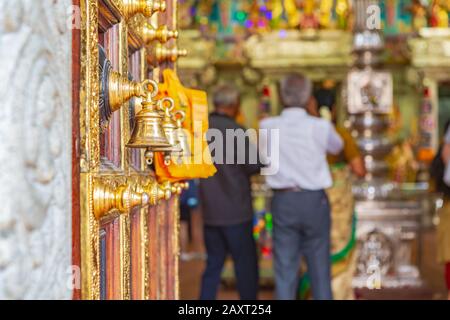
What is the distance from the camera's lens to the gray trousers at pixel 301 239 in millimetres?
3799

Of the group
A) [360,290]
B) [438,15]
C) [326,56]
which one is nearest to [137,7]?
[360,290]

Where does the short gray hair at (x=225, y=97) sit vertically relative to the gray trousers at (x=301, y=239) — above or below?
above

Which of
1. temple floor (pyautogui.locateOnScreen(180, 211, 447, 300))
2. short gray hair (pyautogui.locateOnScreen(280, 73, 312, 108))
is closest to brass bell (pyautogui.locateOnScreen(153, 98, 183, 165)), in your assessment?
short gray hair (pyautogui.locateOnScreen(280, 73, 312, 108))

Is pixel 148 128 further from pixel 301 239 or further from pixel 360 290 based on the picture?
pixel 360 290

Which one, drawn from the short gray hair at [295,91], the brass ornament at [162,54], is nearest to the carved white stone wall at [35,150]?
the brass ornament at [162,54]

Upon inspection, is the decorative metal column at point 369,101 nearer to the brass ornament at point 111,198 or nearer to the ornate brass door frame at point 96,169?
the ornate brass door frame at point 96,169

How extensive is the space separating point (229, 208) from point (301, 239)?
1.43ft

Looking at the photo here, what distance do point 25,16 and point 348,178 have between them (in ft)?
12.8

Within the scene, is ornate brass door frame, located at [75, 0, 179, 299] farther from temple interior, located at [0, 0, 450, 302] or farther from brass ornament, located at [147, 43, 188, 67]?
brass ornament, located at [147, 43, 188, 67]

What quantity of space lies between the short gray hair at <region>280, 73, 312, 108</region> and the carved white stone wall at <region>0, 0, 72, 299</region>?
2.98 m

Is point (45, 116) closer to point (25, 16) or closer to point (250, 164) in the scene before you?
point (25, 16)
